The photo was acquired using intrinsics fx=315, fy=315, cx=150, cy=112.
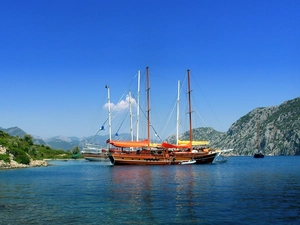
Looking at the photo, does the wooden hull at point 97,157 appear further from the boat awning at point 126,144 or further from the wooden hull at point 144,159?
the boat awning at point 126,144

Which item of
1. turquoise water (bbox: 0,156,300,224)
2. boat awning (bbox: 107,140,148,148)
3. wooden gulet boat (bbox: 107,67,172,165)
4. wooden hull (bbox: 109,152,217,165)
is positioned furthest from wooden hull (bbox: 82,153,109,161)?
turquoise water (bbox: 0,156,300,224)

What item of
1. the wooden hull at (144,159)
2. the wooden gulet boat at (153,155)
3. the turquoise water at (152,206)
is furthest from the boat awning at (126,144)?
the turquoise water at (152,206)

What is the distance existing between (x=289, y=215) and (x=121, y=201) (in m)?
15.5

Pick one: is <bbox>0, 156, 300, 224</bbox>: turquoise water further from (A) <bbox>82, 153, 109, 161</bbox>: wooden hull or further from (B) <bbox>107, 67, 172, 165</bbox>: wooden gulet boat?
(A) <bbox>82, 153, 109, 161</bbox>: wooden hull

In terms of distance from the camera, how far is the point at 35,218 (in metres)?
24.4

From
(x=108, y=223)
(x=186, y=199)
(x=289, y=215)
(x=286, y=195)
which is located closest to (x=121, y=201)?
(x=186, y=199)

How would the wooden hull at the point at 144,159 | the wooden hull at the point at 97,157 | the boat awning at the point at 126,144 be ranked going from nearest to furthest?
1. the wooden hull at the point at 144,159
2. the boat awning at the point at 126,144
3. the wooden hull at the point at 97,157

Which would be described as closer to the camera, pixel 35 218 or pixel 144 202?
pixel 35 218

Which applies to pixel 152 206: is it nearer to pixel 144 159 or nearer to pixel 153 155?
pixel 144 159

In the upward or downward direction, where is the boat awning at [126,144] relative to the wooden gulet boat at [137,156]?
upward

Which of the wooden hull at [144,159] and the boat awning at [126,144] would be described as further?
the boat awning at [126,144]

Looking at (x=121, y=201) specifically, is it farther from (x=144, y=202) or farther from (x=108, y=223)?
(x=108, y=223)

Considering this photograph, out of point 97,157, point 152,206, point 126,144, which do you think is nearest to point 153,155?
point 126,144

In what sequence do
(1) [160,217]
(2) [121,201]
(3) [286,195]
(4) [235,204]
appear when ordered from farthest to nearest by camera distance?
(3) [286,195] → (2) [121,201] → (4) [235,204] → (1) [160,217]
